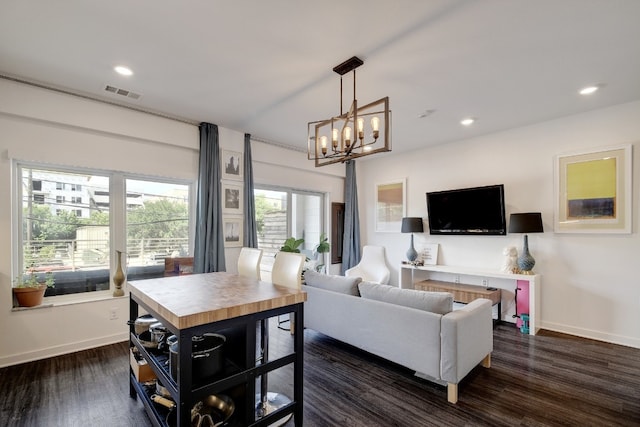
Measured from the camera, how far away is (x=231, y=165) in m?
4.48

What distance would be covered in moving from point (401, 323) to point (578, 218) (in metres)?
3.04

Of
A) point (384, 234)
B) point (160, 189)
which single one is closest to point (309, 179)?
point (384, 234)

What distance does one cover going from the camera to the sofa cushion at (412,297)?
8.34 feet

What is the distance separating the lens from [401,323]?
2.63m

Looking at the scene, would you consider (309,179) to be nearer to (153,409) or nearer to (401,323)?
(401,323)

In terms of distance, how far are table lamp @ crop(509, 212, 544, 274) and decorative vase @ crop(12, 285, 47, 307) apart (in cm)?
562

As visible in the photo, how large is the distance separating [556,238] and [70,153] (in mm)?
6123

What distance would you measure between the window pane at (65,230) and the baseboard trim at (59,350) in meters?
0.60

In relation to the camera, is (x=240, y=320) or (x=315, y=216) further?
(x=315, y=216)

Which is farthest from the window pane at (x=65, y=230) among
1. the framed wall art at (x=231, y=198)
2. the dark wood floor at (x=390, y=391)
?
the framed wall art at (x=231, y=198)

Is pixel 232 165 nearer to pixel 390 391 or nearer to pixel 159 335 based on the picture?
pixel 159 335

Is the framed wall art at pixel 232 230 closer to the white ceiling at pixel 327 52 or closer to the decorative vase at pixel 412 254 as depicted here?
the white ceiling at pixel 327 52

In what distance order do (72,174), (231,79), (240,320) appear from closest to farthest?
(240,320), (231,79), (72,174)

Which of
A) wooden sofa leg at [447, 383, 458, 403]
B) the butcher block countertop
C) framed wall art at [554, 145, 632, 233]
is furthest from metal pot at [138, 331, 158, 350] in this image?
framed wall art at [554, 145, 632, 233]
